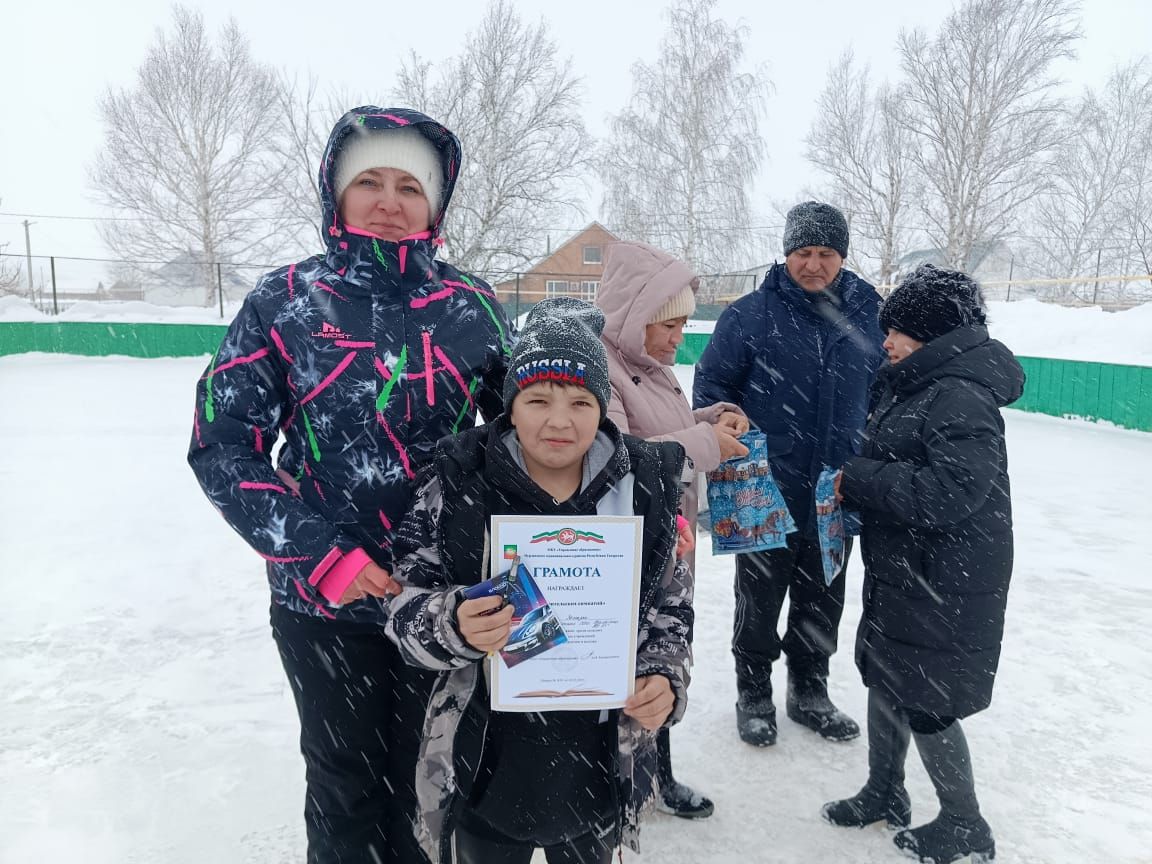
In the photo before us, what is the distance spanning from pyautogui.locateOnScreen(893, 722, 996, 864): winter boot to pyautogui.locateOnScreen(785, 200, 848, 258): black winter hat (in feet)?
5.81

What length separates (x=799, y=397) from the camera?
3096 millimetres

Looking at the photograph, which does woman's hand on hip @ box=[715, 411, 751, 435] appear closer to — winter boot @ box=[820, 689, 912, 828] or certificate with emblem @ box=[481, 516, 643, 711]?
winter boot @ box=[820, 689, 912, 828]

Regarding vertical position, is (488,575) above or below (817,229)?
below

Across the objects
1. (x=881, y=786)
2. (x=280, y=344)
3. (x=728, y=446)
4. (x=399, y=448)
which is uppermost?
(x=280, y=344)

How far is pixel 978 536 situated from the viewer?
2307 millimetres

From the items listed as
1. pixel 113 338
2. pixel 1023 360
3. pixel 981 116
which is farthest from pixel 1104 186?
pixel 113 338

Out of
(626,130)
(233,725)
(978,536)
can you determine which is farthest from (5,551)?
(626,130)

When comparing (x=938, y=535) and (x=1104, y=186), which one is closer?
(x=938, y=535)

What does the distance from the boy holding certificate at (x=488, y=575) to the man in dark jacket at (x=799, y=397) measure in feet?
4.91

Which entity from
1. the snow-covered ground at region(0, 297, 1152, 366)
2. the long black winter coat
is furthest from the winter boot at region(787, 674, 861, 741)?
the snow-covered ground at region(0, 297, 1152, 366)

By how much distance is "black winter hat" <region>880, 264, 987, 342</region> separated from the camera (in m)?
2.39

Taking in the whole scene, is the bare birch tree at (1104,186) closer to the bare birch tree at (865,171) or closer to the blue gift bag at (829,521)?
the bare birch tree at (865,171)

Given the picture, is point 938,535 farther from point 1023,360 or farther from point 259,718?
point 1023,360

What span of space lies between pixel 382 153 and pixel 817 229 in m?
1.84
